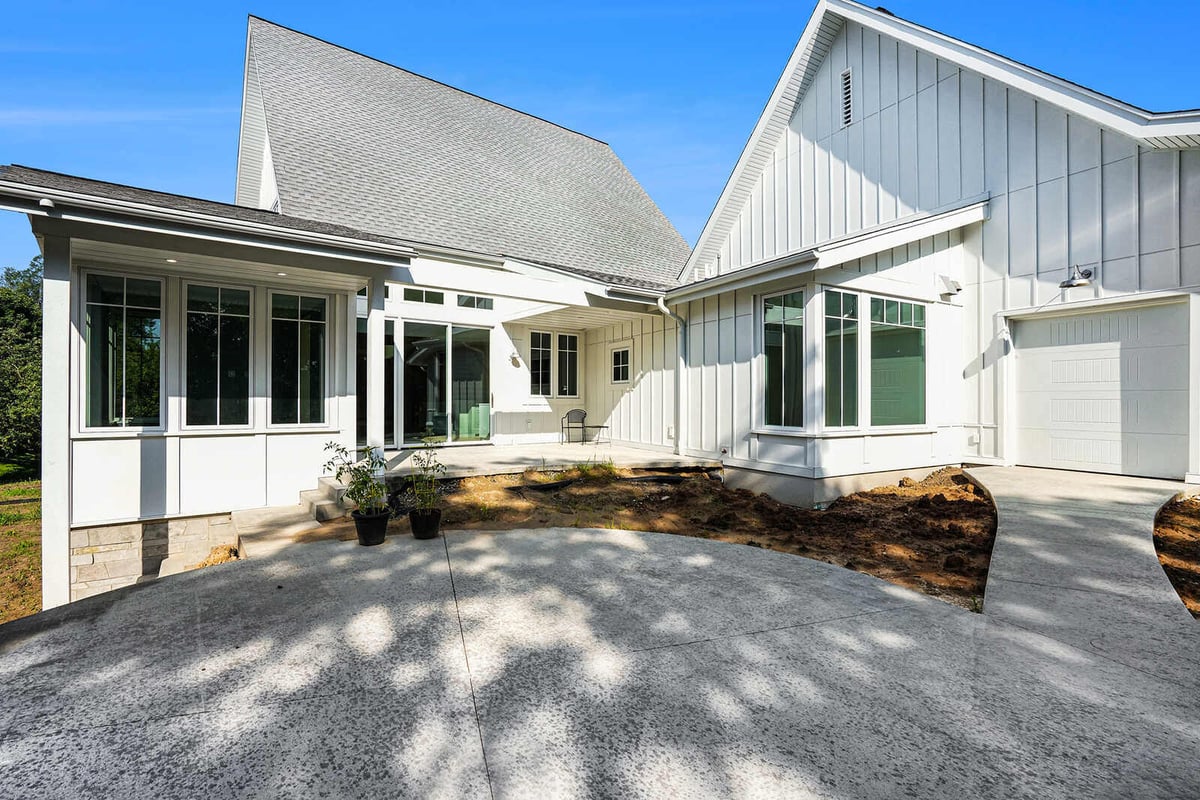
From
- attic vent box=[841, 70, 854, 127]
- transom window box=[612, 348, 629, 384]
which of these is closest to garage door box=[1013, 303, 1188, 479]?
attic vent box=[841, 70, 854, 127]

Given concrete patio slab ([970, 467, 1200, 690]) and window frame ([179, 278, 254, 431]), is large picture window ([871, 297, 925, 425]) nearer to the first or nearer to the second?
→ concrete patio slab ([970, 467, 1200, 690])

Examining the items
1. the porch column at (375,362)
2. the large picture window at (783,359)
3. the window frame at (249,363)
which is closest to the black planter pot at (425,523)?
the porch column at (375,362)

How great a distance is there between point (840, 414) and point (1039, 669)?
4701mm

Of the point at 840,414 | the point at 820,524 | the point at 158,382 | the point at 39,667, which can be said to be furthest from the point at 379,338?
the point at 840,414

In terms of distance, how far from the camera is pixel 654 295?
9.06m

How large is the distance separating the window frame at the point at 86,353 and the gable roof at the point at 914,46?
9141mm

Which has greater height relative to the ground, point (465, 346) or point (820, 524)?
point (465, 346)

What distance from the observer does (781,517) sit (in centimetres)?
641

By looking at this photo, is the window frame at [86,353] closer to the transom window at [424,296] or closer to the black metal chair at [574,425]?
the transom window at [424,296]

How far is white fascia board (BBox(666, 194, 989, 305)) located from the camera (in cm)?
662

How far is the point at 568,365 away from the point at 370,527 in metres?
7.64

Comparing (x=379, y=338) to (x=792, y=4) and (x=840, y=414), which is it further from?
(x=792, y=4)

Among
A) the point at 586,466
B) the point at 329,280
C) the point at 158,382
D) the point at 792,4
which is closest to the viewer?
the point at 158,382

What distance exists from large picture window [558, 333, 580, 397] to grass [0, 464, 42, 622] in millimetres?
8431
